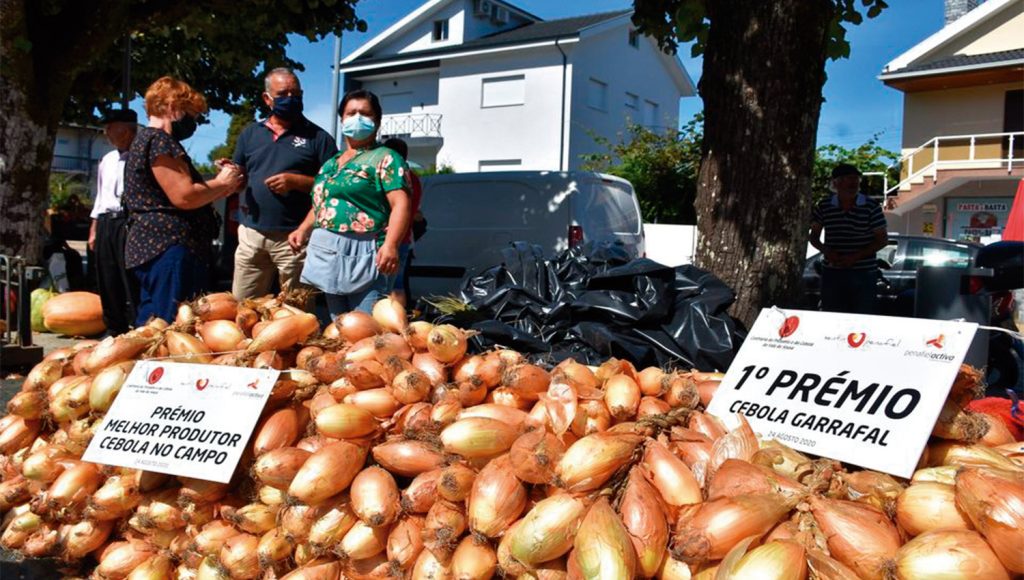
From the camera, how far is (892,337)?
1.92m

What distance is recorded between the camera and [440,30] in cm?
3166

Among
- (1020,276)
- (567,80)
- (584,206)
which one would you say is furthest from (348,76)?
(1020,276)

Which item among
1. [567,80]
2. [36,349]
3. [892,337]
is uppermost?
[567,80]

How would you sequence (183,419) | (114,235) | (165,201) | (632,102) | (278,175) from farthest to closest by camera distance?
(632,102) < (114,235) < (278,175) < (165,201) < (183,419)

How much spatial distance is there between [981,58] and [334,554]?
25263mm

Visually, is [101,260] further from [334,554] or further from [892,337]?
[892,337]

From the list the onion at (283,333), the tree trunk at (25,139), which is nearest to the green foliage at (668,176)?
the tree trunk at (25,139)

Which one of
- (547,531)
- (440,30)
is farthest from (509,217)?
(440,30)

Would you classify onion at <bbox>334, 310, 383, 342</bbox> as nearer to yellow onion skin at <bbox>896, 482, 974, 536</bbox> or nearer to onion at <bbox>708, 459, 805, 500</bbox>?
onion at <bbox>708, 459, 805, 500</bbox>

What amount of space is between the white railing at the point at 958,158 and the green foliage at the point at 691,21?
64.6 feet

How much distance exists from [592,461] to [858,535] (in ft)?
1.71

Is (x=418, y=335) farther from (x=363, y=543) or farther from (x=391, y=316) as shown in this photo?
(x=363, y=543)

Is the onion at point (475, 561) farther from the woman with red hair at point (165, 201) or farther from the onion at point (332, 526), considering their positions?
the woman with red hair at point (165, 201)

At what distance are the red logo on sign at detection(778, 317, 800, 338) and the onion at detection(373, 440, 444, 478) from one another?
3.27 feet
